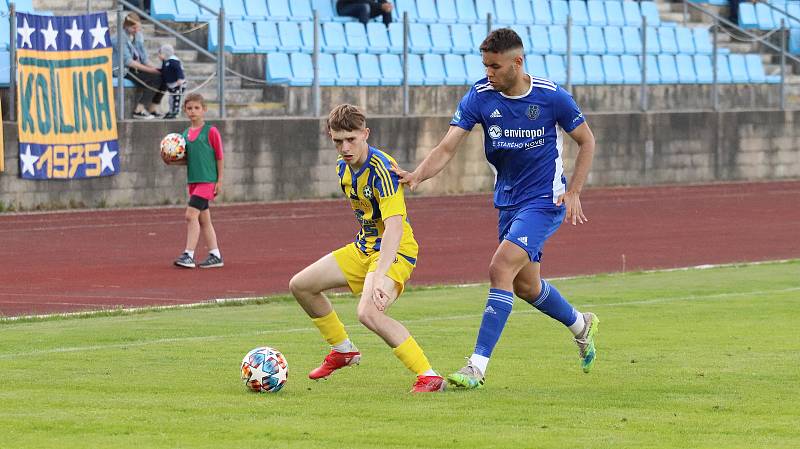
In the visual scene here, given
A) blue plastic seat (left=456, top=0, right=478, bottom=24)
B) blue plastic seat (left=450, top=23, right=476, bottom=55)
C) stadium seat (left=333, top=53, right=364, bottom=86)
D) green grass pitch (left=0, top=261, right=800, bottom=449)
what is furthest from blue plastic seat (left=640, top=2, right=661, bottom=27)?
green grass pitch (left=0, top=261, right=800, bottom=449)

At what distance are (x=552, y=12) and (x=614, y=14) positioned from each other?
1.75 meters

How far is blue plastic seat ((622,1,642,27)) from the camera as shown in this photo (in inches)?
1417

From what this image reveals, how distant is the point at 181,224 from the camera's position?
A: 2277cm

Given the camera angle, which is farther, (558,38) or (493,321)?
(558,38)

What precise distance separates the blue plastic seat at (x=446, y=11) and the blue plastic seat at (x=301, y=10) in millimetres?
3020

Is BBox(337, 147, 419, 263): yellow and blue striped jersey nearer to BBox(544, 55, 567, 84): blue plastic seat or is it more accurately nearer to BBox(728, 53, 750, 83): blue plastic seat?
BBox(544, 55, 567, 84): blue plastic seat

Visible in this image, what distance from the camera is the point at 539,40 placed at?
32875mm

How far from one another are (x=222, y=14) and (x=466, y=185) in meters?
6.42

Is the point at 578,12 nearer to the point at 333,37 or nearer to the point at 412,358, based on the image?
the point at 333,37

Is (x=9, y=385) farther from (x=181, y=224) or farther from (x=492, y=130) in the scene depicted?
(x=181, y=224)

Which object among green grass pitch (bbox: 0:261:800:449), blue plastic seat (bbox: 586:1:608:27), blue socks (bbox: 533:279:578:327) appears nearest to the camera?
green grass pitch (bbox: 0:261:800:449)

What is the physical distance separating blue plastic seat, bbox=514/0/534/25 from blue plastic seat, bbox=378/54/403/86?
13.6 feet

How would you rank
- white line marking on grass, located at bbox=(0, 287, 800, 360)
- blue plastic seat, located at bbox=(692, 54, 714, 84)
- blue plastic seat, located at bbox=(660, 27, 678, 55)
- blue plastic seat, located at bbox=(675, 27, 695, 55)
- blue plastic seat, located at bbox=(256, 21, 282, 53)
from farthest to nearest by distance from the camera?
blue plastic seat, located at bbox=(675, 27, 695, 55) → blue plastic seat, located at bbox=(692, 54, 714, 84) → blue plastic seat, located at bbox=(660, 27, 678, 55) → blue plastic seat, located at bbox=(256, 21, 282, 53) → white line marking on grass, located at bbox=(0, 287, 800, 360)

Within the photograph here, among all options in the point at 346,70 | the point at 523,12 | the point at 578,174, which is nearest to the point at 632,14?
the point at 523,12
